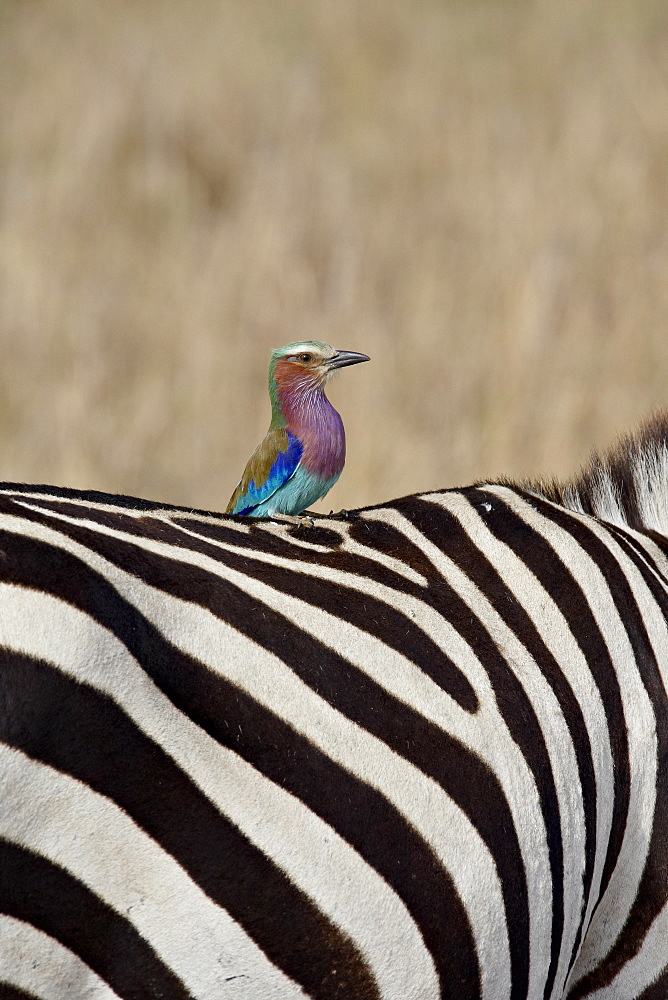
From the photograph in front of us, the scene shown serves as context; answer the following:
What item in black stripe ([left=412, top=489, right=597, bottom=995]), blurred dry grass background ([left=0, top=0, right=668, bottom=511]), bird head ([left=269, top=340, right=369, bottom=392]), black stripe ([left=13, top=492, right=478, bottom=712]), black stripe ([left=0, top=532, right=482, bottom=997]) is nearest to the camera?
black stripe ([left=0, top=532, right=482, bottom=997])

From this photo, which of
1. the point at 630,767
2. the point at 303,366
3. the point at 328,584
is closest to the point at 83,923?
the point at 328,584

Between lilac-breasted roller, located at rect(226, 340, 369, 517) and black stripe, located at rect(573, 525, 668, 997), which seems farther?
lilac-breasted roller, located at rect(226, 340, 369, 517)

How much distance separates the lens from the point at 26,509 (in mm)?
1446

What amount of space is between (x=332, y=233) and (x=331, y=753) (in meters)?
6.82

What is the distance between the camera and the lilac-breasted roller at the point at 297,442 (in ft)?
7.64

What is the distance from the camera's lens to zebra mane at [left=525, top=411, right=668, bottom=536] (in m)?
2.37

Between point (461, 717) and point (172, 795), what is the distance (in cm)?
51

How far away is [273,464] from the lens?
7.73ft

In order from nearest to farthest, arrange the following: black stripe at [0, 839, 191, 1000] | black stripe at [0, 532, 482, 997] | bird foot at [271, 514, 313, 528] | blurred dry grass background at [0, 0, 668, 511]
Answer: black stripe at [0, 839, 191, 1000], black stripe at [0, 532, 482, 997], bird foot at [271, 514, 313, 528], blurred dry grass background at [0, 0, 668, 511]

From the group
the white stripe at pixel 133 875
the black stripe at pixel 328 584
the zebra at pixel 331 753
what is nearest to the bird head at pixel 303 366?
the zebra at pixel 331 753

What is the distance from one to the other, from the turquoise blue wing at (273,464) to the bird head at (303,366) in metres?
0.13

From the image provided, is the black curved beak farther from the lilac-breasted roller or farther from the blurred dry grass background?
the blurred dry grass background

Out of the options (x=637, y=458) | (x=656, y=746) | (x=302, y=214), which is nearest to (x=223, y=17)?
(x=302, y=214)

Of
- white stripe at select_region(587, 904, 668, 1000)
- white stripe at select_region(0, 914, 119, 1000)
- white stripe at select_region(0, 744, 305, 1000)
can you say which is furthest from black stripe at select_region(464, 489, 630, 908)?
white stripe at select_region(0, 914, 119, 1000)
